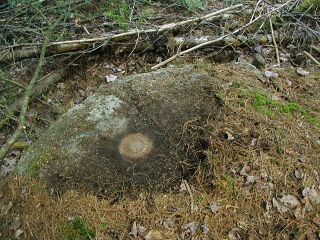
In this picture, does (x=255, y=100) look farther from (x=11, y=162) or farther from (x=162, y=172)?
(x=11, y=162)

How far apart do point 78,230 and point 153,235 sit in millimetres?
655

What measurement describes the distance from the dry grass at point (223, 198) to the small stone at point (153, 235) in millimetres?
34

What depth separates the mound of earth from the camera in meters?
3.38

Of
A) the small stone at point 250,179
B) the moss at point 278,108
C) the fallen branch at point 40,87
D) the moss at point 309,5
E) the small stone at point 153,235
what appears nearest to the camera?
the small stone at point 153,235

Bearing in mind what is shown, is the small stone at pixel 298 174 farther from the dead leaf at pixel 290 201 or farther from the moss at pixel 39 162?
the moss at pixel 39 162

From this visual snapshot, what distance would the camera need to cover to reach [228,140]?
3.60 metres

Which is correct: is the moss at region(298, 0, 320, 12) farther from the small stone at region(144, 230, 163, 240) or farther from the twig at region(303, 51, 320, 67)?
the small stone at region(144, 230, 163, 240)

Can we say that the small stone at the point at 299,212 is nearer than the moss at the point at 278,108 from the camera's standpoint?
Yes

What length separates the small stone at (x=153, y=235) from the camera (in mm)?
3047

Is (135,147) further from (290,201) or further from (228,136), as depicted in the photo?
(290,201)

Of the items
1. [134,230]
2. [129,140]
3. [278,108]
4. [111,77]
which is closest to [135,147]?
[129,140]

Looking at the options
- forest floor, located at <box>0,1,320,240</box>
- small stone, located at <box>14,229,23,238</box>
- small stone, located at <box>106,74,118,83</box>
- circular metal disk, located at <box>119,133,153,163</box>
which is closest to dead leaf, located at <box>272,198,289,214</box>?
forest floor, located at <box>0,1,320,240</box>

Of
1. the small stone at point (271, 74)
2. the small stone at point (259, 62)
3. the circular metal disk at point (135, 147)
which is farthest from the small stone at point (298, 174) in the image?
the small stone at point (259, 62)

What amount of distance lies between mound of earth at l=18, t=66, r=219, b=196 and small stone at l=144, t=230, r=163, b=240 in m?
0.42
